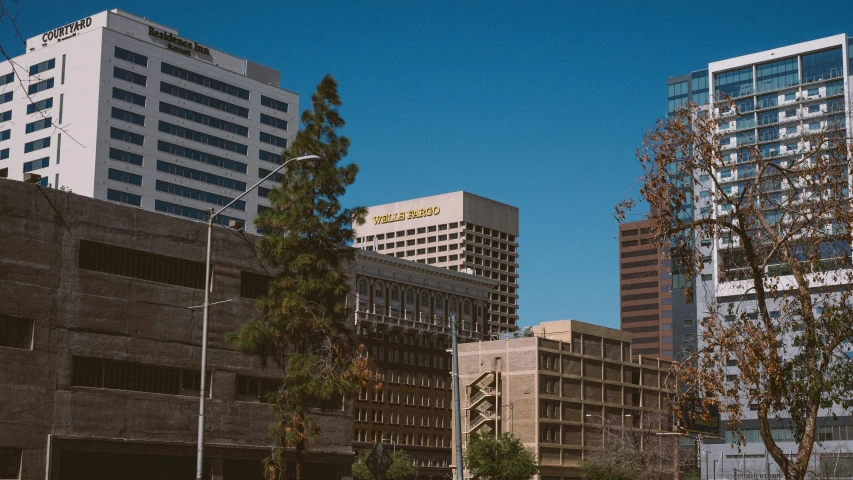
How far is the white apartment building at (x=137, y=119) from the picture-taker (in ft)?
462

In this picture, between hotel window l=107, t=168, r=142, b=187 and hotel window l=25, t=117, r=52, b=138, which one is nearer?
hotel window l=107, t=168, r=142, b=187

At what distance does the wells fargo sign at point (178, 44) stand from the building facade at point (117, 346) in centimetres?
10695

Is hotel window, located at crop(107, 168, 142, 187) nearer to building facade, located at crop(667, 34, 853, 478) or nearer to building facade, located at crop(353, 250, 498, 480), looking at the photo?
building facade, located at crop(353, 250, 498, 480)

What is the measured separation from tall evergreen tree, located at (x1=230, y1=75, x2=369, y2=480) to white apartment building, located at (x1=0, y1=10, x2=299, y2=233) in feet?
284

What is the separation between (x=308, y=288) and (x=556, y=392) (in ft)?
326

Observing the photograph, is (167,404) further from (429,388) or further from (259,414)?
(429,388)

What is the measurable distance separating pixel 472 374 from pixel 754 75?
209 feet

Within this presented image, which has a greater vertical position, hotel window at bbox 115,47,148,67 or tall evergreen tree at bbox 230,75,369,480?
hotel window at bbox 115,47,148,67

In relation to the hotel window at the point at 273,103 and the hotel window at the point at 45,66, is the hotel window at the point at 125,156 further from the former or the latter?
the hotel window at the point at 273,103

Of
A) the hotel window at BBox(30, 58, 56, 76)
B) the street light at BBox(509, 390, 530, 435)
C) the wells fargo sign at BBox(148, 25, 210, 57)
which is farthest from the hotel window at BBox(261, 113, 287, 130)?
the street light at BBox(509, 390, 530, 435)

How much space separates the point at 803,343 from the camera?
82.4 feet

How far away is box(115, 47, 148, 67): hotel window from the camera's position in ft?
473

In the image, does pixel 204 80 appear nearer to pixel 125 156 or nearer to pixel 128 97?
pixel 128 97

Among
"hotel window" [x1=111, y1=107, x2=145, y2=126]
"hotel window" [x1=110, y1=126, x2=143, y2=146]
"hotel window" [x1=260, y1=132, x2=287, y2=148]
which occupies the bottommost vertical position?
"hotel window" [x1=110, y1=126, x2=143, y2=146]
